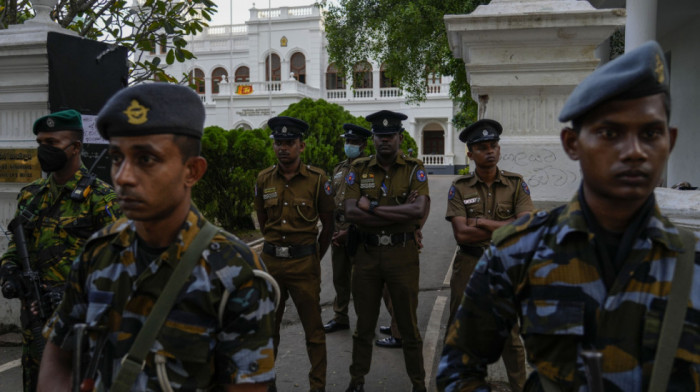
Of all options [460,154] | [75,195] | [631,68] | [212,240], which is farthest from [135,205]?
[460,154]

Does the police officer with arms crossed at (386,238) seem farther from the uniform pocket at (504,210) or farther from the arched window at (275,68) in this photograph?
the arched window at (275,68)

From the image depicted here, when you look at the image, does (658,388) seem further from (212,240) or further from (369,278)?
(369,278)

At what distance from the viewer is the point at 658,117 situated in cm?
134

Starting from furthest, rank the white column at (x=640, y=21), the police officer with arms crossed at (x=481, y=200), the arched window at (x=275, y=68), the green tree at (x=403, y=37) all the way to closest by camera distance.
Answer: the arched window at (x=275, y=68) < the green tree at (x=403, y=37) < the white column at (x=640, y=21) < the police officer with arms crossed at (x=481, y=200)

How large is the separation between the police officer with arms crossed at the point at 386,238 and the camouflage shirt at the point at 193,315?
8.93 ft

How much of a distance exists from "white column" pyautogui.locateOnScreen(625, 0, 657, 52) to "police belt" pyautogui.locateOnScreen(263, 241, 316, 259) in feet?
18.5

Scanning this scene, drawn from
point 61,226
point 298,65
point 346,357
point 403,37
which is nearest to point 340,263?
point 346,357

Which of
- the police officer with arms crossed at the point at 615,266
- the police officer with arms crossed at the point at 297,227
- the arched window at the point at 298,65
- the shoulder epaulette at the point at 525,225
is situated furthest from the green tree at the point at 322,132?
the arched window at the point at 298,65

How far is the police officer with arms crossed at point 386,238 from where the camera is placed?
4.21 metres

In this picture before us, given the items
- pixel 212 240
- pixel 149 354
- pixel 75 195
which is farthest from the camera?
pixel 75 195

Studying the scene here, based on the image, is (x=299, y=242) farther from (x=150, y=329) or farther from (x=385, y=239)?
(x=150, y=329)

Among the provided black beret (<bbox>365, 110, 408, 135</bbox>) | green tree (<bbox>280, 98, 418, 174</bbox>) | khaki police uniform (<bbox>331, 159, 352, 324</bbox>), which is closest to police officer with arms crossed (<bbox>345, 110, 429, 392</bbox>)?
black beret (<bbox>365, 110, 408, 135</bbox>)

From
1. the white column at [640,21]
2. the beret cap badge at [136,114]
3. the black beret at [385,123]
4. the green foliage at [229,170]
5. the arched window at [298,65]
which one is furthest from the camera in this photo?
the arched window at [298,65]

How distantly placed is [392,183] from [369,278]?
0.79 metres
